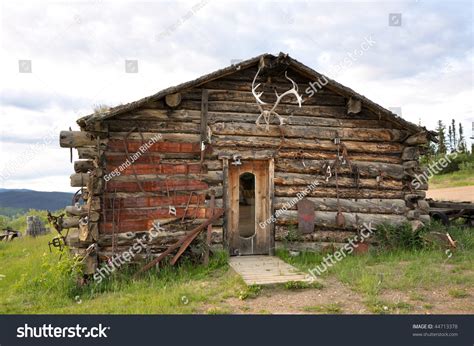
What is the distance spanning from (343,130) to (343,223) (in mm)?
2486

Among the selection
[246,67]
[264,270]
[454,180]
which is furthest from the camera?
[454,180]

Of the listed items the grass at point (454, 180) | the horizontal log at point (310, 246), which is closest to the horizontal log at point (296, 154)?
the horizontal log at point (310, 246)

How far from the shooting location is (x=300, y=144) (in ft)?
33.9

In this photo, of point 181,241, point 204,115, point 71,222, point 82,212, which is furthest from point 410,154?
point 71,222

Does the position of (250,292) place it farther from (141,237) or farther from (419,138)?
(419,138)

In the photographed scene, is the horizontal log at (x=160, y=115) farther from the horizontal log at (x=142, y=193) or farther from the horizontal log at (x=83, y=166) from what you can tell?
the horizontal log at (x=142, y=193)

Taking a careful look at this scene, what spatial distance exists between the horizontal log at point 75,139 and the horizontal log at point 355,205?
4.76m

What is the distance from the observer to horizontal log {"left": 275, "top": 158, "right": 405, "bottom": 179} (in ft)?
33.8

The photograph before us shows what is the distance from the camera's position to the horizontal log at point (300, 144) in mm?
9938

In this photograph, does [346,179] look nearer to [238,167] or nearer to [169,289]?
[238,167]

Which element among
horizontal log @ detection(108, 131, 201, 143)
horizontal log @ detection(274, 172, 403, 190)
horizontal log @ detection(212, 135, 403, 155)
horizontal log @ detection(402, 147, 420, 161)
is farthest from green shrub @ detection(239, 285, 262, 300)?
horizontal log @ detection(402, 147, 420, 161)

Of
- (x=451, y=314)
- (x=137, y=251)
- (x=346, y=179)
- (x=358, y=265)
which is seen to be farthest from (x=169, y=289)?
(x=346, y=179)

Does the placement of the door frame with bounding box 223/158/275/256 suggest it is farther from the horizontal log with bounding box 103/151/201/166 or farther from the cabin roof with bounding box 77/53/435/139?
the cabin roof with bounding box 77/53/435/139

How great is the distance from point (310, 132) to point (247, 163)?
1.87 m
